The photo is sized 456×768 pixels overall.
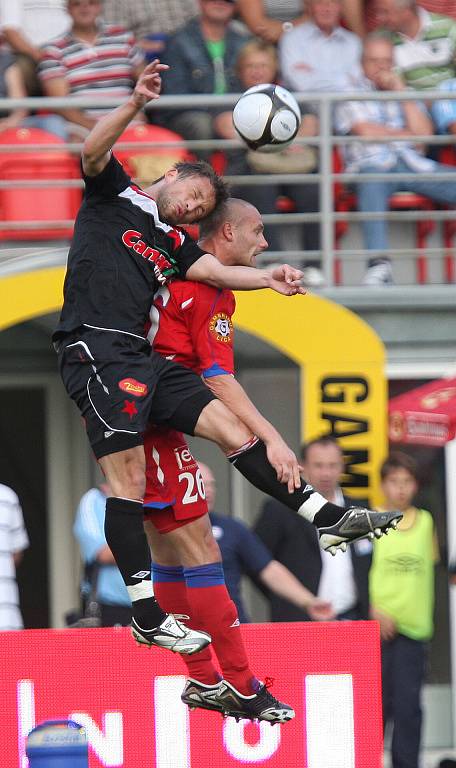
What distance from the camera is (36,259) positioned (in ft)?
33.9

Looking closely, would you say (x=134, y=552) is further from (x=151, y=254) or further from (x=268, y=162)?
(x=268, y=162)

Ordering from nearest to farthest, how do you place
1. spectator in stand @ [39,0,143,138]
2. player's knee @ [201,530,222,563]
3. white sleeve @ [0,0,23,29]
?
player's knee @ [201,530,222,563] → spectator in stand @ [39,0,143,138] → white sleeve @ [0,0,23,29]

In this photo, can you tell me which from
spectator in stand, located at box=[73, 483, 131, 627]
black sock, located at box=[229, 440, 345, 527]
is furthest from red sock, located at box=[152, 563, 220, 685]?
spectator in stand, located at box=[73, 483, 131, 627]

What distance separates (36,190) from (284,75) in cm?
186

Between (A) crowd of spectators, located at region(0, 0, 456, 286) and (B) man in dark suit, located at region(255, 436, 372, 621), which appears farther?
(A) crowd of spectators, located at region(0, 0, 456, 286)

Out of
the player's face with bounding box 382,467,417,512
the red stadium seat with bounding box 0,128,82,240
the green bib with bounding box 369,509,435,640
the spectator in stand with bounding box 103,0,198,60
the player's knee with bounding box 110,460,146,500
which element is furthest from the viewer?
the spectator in stand with bounding box 103,0,198,60

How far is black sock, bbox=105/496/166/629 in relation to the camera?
6.48 meters

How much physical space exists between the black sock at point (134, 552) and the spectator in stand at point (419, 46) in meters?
5.86

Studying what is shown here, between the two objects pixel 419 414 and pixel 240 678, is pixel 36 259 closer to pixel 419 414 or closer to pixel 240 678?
pixel 419 414

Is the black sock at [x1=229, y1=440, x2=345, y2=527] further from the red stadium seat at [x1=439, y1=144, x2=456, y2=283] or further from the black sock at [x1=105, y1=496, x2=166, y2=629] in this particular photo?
the red stadium seat at [x1=439, y1=144, x2=456, y2=283]

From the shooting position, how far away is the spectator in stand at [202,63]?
35.5 feet

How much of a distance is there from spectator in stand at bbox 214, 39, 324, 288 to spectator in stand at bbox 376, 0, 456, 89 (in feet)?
3.22

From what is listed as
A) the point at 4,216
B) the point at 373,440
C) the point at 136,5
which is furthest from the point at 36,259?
Answer: the point at 136,5

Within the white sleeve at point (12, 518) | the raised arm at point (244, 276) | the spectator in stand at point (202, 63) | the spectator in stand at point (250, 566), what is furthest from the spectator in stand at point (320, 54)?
the raised arm at point (244, 276)
